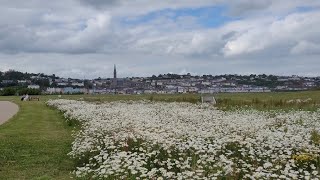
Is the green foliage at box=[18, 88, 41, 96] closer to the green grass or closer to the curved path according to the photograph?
the curved path

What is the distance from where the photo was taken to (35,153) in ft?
56.0

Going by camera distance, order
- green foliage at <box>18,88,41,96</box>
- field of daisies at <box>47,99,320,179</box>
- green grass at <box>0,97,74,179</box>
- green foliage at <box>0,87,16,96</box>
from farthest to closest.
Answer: green foliage at <box>0,87,16,96</box> < green foliage at <box>18,88,41,96</box> < green grass at <box>0,97,74,179</box> < field of daisies at <box>47,99,320,179</box>

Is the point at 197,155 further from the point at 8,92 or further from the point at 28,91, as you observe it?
the point at 8,92

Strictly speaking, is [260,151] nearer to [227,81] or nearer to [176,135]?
[176,135]

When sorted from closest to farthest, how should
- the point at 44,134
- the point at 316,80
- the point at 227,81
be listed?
the point at 44,134 → the point at 316,80 → the point at 227,81

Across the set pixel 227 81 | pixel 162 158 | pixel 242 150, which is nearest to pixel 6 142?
pixel 162 158

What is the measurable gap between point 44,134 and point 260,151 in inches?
574

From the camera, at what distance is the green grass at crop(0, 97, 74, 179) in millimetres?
13386

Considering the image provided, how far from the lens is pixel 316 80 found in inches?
5162

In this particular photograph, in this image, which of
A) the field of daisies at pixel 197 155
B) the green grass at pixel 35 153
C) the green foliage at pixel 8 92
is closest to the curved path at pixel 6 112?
the green grass at pixel 35 153

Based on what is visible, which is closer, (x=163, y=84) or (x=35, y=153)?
(x=35, y=153)

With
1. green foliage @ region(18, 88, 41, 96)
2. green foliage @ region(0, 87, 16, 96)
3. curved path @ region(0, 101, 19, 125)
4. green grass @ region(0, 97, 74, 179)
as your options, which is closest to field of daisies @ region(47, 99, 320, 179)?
green grass @ region(0, 97, 74, 179)

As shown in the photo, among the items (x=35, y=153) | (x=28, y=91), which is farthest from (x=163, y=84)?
(x=35, y=153)

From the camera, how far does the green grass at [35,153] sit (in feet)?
43.9
